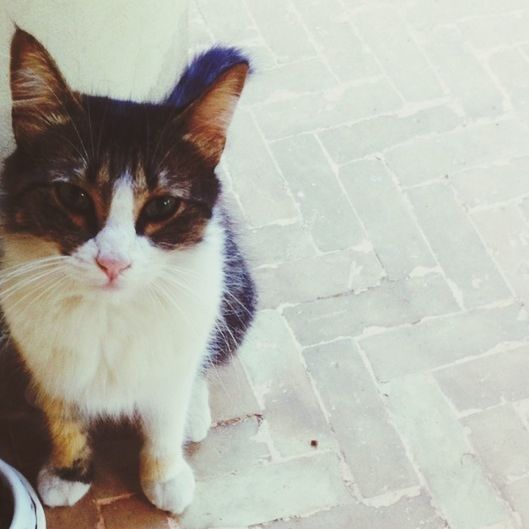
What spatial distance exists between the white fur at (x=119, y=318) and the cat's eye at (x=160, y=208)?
0.03 meters

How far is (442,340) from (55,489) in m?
0.94

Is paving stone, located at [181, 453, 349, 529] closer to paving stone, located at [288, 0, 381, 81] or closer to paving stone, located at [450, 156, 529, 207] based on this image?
paving stone, located at [450, 156, 529, 207]

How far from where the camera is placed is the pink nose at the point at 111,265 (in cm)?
111

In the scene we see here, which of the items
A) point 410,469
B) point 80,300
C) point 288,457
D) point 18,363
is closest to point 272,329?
point 288,457

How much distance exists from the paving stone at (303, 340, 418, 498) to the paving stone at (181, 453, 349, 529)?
57 millimetres

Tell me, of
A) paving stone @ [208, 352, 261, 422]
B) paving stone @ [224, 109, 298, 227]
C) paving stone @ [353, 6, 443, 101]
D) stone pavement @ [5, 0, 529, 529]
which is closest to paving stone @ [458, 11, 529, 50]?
stone pavement @ [5, 0, 529, 529]

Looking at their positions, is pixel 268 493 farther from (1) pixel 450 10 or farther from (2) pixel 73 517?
(1) pixel 450 10

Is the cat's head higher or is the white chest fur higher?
the cat's head

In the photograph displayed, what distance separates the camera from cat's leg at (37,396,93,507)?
60.4 inches

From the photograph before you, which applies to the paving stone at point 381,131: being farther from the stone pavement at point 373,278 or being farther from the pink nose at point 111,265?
the pink nose at point 111,265

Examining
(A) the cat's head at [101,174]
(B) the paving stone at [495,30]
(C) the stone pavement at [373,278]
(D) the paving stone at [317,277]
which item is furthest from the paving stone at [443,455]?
(B) the paving stone at [495,30]

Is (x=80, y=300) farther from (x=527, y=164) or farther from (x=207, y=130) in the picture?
(x=527, y=164)

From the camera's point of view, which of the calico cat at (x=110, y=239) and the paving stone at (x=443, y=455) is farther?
→ the paving stone at (x=443, y=455)

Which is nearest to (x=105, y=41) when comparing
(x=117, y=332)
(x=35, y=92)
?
(x=35, y=92)
